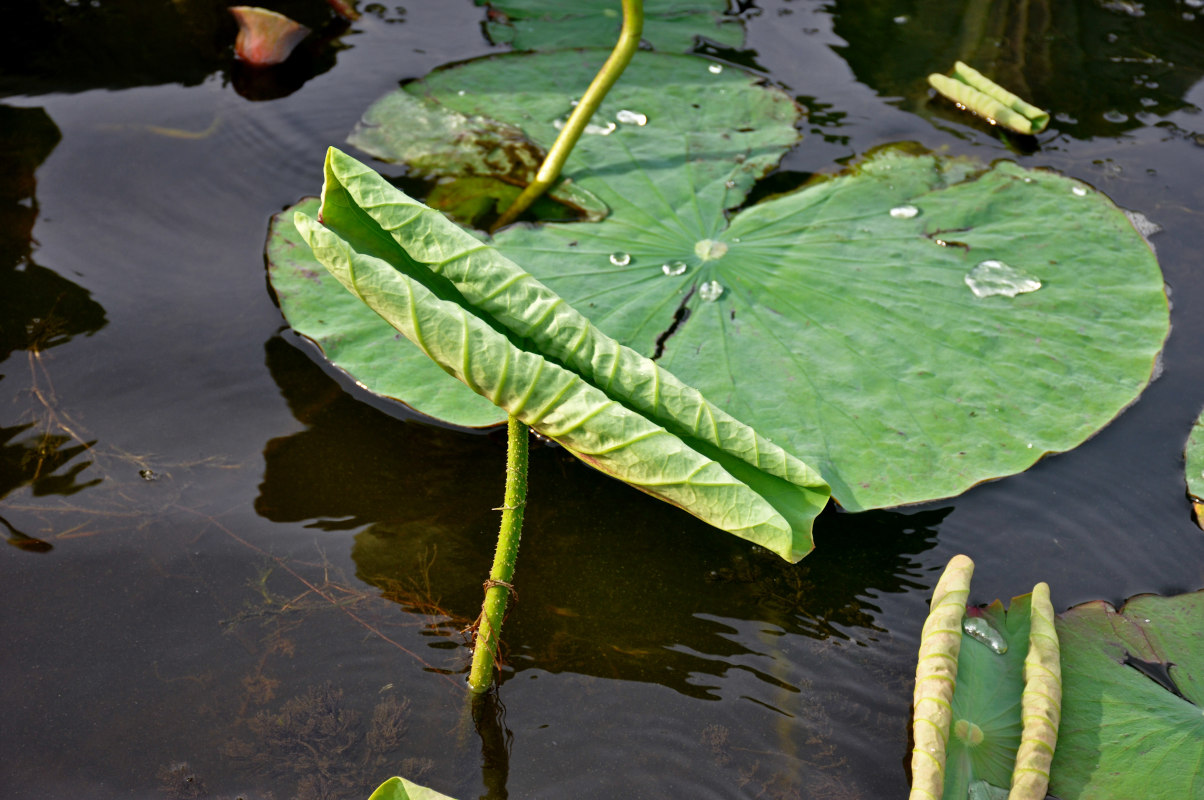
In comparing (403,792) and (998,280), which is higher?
(998,280)

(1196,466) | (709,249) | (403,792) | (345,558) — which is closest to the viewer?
(403,792)

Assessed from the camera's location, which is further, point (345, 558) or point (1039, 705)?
point (345, 558)

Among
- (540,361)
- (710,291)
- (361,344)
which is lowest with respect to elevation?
(361,344)

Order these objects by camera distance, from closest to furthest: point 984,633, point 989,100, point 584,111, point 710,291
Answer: point 984,633 < point 710,291 < point 584,111 < point 989,100

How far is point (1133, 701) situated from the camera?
1652 mm

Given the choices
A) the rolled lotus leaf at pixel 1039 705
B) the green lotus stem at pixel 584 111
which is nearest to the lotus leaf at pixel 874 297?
the green lotus stem at pixel 584 111

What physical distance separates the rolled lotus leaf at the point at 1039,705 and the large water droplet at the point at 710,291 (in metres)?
1.12

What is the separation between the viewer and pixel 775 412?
2.09 meters

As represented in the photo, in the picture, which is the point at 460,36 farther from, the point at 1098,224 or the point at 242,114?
the point at 1098,224

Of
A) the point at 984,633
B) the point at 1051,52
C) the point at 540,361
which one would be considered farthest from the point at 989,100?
the point at 540,361

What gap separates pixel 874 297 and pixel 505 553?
55.2 inches

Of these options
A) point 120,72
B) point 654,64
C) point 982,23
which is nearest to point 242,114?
point 120,72

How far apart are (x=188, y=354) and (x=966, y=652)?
222cm

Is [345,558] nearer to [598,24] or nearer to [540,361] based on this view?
[540,361]
